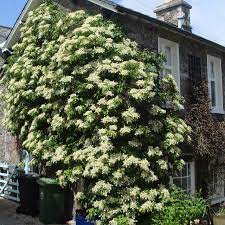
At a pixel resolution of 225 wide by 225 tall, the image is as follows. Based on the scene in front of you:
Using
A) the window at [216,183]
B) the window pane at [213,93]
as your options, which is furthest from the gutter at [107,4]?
the window at [216,183]

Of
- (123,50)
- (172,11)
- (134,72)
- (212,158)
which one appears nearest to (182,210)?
(134,72)

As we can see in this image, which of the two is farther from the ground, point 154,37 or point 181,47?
point 181,47

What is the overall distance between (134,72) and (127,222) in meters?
3.48

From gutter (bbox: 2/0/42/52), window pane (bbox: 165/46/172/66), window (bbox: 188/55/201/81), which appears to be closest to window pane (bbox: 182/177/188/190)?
window (bbox: 188/55/201/81)

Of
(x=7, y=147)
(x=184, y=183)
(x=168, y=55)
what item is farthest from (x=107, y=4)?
(x=7, y=147)

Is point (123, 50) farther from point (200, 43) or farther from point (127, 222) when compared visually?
point (200, 43)

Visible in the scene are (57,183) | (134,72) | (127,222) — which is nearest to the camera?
(127,222)

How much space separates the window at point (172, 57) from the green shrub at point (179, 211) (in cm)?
474

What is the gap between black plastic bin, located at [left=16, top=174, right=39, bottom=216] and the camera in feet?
43.3

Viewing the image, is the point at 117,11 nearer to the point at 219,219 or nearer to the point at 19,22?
the point at 19,22

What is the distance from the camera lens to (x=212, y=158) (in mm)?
15367

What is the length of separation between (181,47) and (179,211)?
656 cm

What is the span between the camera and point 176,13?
18422 mm

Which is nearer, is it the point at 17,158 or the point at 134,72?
the point at 134,72
